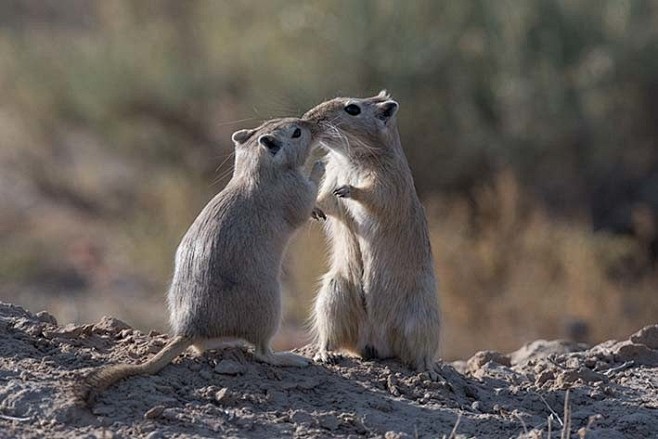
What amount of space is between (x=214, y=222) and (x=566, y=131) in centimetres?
991

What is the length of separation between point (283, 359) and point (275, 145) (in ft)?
4.17

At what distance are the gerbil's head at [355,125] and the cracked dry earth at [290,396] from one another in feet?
4.23

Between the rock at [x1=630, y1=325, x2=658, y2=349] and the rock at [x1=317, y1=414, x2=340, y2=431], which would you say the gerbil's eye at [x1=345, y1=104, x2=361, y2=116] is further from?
the rock at [x1=630, y1=325, x2=658, y2=349]

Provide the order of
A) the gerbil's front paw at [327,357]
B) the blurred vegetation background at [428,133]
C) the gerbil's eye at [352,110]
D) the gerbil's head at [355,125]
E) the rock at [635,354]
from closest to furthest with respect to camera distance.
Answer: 1. the gerbil's front paw at [327,357]
2. the gerbil's head at [355,125]
3. the gerbil's eye at [352,110]
4. the rock at [635,354]
5. the blurred vegetation background at [428,133]

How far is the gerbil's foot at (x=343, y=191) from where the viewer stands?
276 inches

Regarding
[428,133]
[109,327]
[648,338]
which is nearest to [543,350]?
[648,338]

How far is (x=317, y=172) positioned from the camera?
7.11m

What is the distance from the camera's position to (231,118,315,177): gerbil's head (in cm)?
682

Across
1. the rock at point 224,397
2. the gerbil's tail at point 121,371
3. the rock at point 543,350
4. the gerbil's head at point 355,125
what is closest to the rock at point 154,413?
the gerbil's tail at point 121,371

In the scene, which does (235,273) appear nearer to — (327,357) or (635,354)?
(327,357)

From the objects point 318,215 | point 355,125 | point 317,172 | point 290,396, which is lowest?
point 290,396

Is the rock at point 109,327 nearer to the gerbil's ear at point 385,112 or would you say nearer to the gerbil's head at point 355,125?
the gerbil's head at point 355,125

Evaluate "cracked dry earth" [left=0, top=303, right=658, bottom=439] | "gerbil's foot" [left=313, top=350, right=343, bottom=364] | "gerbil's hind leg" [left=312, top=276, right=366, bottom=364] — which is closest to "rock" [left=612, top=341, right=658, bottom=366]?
"cracked dry earth" [left=0, top=303, right=658, bottom=439]

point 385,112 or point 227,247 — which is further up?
point 385,112
